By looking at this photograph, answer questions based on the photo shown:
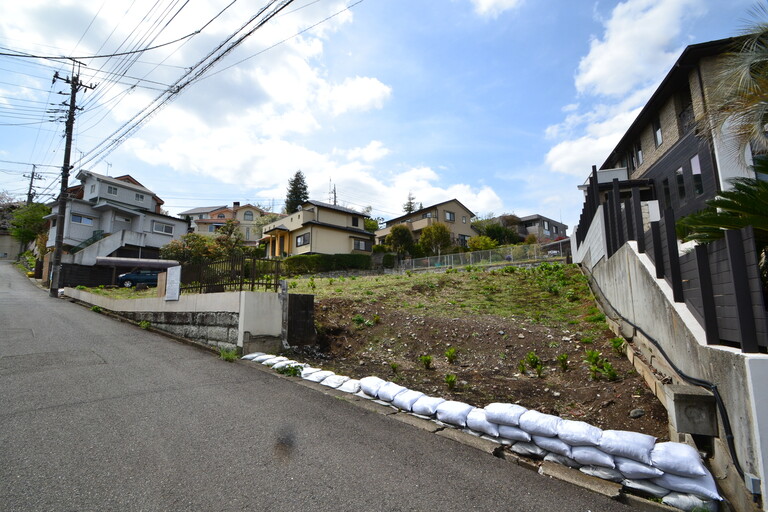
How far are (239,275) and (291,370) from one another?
257 centimetres

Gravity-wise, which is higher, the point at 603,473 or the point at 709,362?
the point at 709,362

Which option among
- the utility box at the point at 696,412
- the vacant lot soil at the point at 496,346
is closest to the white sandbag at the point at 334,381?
the vacant lot soil at the point at 496,346

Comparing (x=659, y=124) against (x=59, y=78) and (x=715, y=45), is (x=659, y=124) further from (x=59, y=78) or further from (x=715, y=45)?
(x=59, y=78)

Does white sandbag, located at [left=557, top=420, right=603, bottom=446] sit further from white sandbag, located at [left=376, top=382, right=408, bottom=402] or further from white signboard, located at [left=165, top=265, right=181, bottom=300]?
white signboard, located at [left=165, top=265, right=181, bottom=300]

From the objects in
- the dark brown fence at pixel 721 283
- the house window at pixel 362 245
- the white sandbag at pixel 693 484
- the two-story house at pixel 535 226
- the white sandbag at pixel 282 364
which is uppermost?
the two-story house at pixel 535 226

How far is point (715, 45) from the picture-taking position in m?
12.2

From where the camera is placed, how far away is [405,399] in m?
4.64

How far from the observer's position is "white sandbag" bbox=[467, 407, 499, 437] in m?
3.76

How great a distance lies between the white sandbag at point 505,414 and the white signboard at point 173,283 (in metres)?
8.53

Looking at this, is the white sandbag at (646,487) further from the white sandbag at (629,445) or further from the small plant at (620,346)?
the small plant at (620,346)

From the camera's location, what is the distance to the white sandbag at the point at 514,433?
3.53 metres

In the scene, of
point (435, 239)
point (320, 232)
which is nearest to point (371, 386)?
point (435, 239)

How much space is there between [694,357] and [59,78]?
28.4 meters

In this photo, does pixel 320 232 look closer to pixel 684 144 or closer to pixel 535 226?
pixel 684 144
